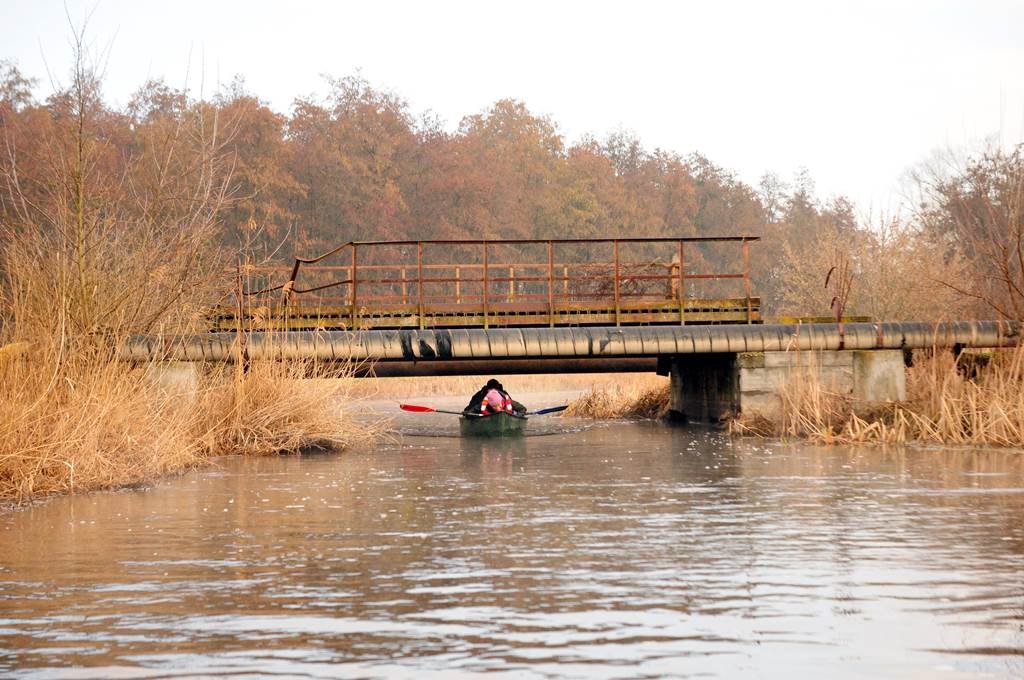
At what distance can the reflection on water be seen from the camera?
695 cm

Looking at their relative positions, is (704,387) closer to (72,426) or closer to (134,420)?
(134,420)

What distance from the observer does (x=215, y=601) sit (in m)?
8.49

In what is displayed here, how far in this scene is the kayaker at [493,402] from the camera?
87.2ft

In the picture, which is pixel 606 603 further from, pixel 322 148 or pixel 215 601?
pixel 322 148

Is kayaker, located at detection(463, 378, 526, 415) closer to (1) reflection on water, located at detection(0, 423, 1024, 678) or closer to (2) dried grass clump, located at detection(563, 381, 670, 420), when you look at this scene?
(2) dried grass clump, located at detection(563, 381, 670, 420)

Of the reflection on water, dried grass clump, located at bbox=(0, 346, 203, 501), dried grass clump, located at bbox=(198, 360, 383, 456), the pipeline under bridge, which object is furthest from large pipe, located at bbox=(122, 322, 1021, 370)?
the reflection on water

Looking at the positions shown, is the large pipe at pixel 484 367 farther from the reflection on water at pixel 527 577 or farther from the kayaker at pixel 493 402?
the reflection on water at pixel 527 577

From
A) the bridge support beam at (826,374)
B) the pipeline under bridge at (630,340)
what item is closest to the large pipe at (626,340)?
the pipeline under bridge at (630,340)

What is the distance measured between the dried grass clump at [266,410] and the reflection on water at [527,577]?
3.18 metres

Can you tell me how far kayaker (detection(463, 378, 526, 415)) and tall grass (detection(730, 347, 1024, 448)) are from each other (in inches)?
169

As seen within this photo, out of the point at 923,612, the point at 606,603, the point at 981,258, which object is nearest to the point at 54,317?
the point at 606,603

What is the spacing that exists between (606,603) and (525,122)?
71.1 metres

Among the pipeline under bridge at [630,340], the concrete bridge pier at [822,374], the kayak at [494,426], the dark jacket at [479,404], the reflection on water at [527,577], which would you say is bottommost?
the reflection on water at [527,577]

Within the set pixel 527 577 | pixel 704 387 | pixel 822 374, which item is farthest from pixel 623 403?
pixel 527 577
